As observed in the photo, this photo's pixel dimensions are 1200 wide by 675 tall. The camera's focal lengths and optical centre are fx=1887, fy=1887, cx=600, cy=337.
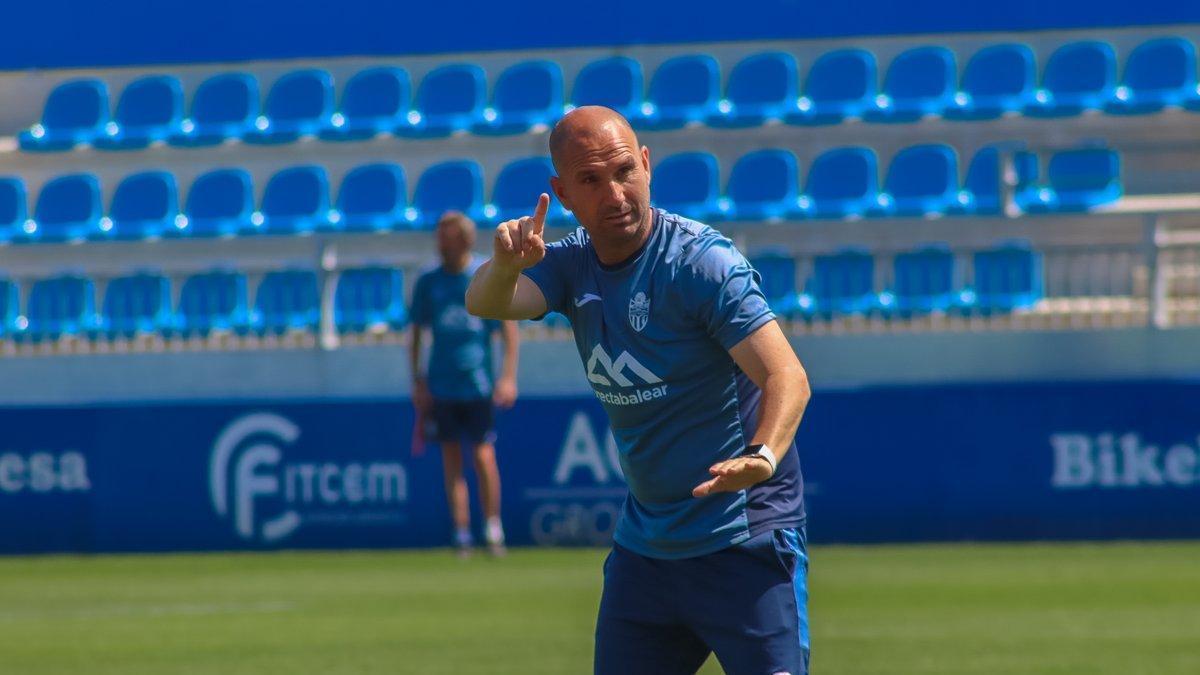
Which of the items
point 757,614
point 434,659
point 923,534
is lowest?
point 923,534

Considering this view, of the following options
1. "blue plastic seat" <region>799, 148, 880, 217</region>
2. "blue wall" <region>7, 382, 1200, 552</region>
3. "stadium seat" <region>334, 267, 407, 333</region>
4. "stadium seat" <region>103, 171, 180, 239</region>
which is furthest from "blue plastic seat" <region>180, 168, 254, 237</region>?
"blue plastic seat" <region>799, 148, 880, 217</region>

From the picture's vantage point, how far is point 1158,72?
1861 cm

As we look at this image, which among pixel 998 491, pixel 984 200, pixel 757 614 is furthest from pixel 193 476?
pixel 757 614

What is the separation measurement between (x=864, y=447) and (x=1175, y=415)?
2.18 metres

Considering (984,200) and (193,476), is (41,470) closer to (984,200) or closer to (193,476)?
(193,476)

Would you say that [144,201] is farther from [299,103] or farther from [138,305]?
[138,305]

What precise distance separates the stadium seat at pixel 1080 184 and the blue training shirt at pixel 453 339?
6978 millimetres

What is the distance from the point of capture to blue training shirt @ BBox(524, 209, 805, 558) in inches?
154

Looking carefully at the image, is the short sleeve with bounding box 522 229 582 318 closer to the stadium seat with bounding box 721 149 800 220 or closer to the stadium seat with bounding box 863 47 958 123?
the stadium seat with bounding box 721 149 800 220

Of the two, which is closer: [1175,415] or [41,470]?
[1175,415]

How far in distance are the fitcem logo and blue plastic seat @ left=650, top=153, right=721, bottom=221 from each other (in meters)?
5.40

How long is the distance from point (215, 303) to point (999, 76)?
26.2 ft

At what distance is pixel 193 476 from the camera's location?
46.7 ft

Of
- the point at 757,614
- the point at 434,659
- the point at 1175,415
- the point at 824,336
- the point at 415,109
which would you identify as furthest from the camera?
the point at 415,109
